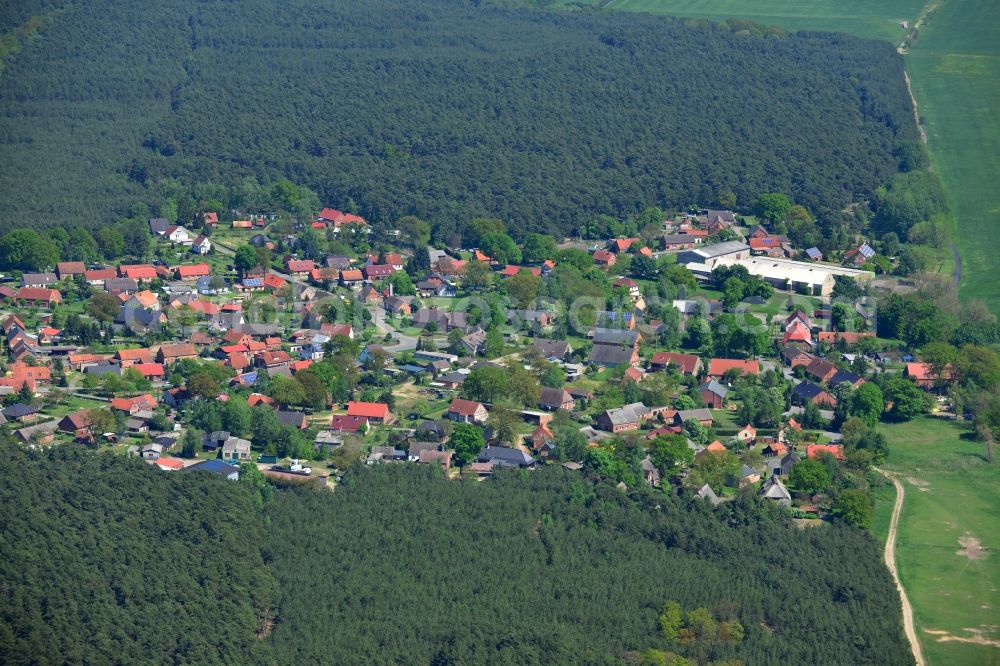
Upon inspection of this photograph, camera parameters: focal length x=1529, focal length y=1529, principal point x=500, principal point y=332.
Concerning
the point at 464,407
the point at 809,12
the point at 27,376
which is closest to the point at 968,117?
the point at 809,12

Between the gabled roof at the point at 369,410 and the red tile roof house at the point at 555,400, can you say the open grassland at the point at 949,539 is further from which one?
the gabled roof at the point at 369,410

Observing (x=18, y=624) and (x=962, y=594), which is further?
(x=962, y=594)

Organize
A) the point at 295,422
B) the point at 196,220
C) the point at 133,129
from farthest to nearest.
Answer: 1. the point at 133,129
2. the point at 196,220
3. the point at 295,422

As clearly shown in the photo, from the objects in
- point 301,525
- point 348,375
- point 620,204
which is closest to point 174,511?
point 301,525

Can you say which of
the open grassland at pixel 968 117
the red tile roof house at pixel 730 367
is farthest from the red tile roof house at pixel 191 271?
the open grassland at pixel 968 117

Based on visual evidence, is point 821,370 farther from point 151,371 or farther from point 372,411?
point 151,371

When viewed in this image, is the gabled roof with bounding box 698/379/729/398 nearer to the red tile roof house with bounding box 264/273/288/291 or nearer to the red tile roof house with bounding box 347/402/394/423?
the red tile roof house with bounding box 347/402/394/423

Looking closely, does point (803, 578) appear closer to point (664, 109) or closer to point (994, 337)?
point (994, 337)
